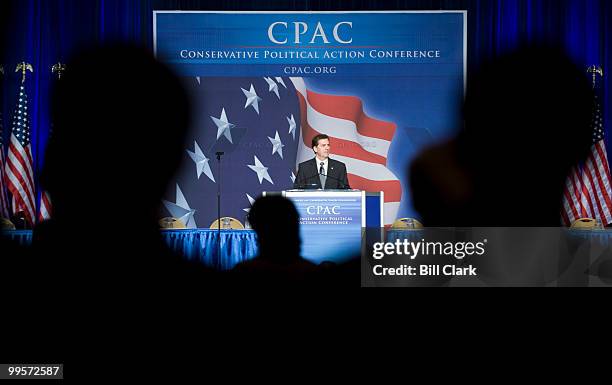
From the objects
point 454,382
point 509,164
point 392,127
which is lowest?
point 454,382

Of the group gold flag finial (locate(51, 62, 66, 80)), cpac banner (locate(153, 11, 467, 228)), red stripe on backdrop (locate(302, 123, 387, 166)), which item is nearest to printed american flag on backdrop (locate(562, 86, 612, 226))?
cpac banner (locate(153, 11, 467, 228))

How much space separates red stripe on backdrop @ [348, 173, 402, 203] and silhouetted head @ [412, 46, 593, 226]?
5984 mm

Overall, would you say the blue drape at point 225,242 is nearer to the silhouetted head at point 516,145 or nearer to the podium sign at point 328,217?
the podium sign at point 328,217

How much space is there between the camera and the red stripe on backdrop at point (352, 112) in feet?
24.3

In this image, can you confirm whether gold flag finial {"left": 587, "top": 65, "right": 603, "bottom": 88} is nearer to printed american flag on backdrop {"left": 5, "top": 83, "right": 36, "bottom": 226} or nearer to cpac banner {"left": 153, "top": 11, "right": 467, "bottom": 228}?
cpac banner {"left": 153, "top": 11, "right": 467, "bottom": 228}

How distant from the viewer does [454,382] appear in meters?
0.68

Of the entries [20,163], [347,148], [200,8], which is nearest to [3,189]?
[20,163]

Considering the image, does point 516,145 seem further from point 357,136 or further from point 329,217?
point 357,136

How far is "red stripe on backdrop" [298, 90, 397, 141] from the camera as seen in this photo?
7.41m

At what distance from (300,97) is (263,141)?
2.31ft

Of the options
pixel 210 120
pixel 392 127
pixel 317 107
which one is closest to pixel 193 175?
pixel 210 120

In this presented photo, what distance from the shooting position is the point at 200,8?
744 cm

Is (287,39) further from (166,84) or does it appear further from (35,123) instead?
(166,84)

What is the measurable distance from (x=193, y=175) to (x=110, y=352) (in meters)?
6.82
